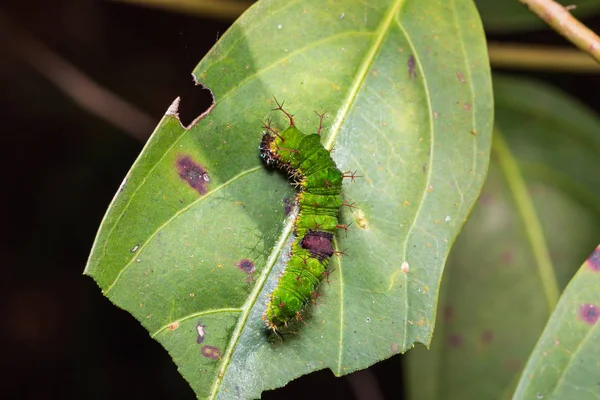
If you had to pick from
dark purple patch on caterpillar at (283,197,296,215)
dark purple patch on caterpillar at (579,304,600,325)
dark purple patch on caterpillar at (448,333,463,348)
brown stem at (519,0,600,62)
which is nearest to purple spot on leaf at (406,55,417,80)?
brown stem at (519,0,600,62)

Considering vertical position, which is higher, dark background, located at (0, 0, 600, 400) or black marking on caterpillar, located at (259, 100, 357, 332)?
black marking on caterpillar, located at (259, 100, 357, 332)

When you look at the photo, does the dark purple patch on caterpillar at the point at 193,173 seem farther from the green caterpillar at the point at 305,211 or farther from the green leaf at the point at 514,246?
the green leaf at the point at 514,246

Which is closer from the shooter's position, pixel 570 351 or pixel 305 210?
pixel 570 351

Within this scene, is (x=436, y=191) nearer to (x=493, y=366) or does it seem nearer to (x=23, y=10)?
(x=493, y=366)

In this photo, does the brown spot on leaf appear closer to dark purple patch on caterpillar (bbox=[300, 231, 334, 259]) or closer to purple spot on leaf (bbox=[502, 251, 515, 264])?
purple spot on leaf (bbox=[502, 251, 515, 264])

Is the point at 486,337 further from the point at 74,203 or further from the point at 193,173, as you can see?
the point at 74,203

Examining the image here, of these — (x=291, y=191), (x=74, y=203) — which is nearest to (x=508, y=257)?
(x=291, y=191)
